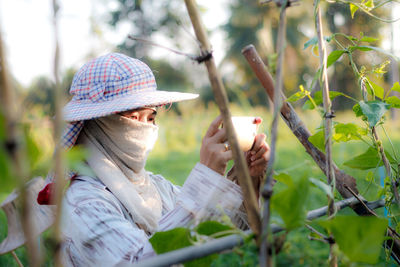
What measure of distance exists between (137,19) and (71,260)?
2832 cm

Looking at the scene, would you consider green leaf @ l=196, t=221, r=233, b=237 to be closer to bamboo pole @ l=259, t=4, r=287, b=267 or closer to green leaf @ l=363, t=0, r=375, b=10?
bamboo pole @ l=259, t=4, r=287, b=267

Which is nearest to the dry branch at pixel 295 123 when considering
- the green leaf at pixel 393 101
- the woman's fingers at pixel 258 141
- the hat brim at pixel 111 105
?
the woman's fingers at pixel 258 141

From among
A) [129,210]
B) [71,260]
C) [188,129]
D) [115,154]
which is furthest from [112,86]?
[188,129]

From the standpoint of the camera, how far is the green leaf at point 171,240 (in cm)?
70

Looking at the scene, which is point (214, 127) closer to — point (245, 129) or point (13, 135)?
point (245, 129)

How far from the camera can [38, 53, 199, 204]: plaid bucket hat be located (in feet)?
4.50

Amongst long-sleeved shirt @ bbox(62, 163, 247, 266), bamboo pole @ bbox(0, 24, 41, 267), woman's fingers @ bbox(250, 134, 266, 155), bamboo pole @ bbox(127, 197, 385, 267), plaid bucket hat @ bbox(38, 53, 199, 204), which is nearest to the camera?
bamboo pole @ bbox(0, 24, 41, 267)

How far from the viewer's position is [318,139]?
36.6 inches

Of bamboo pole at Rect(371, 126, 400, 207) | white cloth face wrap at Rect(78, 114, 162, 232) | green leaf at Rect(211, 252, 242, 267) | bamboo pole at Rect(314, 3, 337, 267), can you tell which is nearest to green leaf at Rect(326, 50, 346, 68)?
bamboo pole at Rect(314, 3, 337, 267)

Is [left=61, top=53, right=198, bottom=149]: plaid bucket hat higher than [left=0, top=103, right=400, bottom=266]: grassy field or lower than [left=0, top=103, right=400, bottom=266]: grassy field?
higher

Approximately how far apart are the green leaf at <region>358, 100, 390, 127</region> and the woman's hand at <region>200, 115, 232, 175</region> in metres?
0.36

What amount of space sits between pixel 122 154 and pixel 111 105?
222 mm

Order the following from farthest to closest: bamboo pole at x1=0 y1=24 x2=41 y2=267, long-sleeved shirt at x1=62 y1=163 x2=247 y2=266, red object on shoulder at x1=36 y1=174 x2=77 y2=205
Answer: red object on shoulder at x1=36 y1=174 x2=77 y2=205
long-sleeved shirt at x1=62 y1=163 x2=247 y2=266
bamboo pole at x1=0 y1=24 x2=41 y2=267

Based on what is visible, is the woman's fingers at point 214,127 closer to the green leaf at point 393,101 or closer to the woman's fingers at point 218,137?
the woman's fingers at point 218,137
